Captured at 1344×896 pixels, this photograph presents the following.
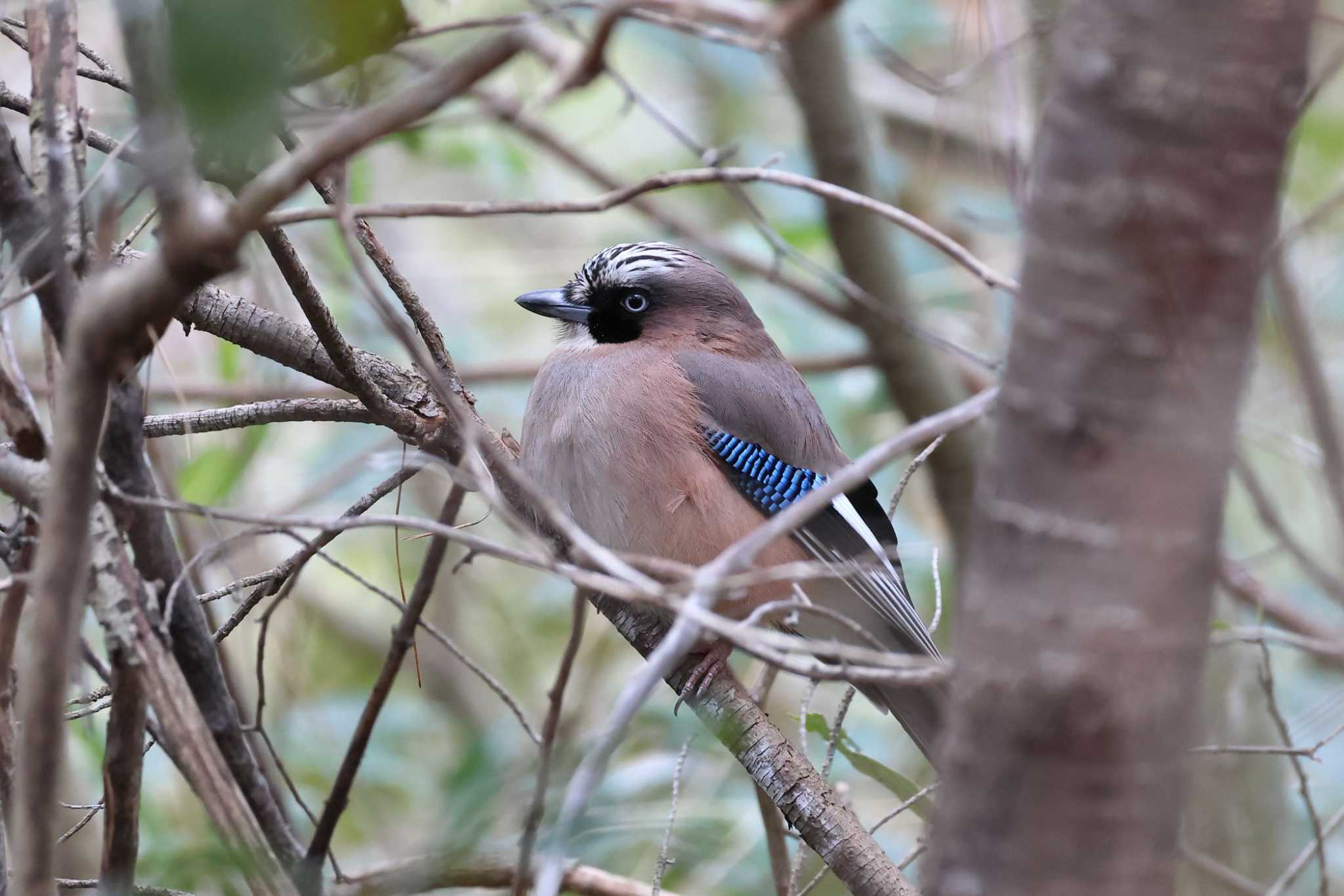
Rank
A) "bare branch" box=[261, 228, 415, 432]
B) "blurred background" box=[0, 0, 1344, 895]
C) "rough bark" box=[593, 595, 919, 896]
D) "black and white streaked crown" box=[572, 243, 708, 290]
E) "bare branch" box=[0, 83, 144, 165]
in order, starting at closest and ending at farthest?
"bare branch" box=[0, 83, 144, 165]
"bare branch" box=[261, 228, 415, 432]
"rough bark" box=[593, 595, 919, 896]
"blurred background" box=[0, 0, 1344, 895]
"black and white streaked crown" box=[572, 243, 708, 290]

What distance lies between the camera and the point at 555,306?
11.8 ft

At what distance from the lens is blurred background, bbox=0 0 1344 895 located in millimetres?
2941

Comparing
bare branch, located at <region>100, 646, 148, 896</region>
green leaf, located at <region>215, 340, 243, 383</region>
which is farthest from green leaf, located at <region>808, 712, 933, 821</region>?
green leaf, located at <region>215, 340, 243, 383</region>

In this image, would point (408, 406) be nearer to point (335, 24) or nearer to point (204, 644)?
point (204, 644)

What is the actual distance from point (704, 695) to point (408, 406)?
76cm

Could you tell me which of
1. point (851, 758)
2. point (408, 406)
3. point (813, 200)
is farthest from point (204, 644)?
point (813, 200)

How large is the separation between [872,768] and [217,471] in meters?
1.65

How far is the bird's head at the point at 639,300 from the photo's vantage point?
355 cm

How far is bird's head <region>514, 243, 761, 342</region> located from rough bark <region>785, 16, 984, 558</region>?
0.68m

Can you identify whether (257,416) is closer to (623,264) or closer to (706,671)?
(706,671)

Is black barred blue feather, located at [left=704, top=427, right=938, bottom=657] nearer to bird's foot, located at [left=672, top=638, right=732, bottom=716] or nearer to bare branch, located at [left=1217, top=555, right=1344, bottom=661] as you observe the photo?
bird's foot, located at [left=672, top=638, right=732, bottom=716]

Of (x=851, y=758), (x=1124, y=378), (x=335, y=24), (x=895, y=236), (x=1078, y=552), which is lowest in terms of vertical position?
(x=851, y=758)

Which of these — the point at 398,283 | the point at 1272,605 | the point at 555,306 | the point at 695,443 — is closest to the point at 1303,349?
the point at 1272,605

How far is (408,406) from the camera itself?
213 centimetres
